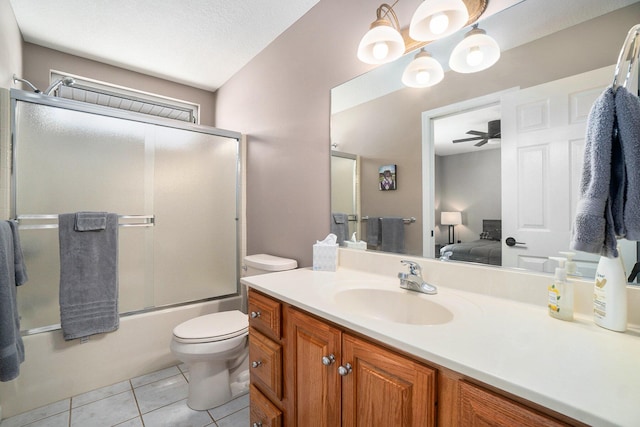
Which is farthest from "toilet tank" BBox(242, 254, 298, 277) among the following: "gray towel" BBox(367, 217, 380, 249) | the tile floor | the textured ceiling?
the textured ceiling

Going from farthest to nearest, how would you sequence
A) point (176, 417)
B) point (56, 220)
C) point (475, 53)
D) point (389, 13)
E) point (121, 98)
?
point (121, 98), point (56, 220), point (176, 417), point (389, 13), point (475, 53)

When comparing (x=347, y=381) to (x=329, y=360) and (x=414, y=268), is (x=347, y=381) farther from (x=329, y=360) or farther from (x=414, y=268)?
(x=414, y=268)

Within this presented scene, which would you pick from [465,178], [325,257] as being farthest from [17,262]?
[465,178]

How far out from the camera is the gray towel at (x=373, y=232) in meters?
1.47

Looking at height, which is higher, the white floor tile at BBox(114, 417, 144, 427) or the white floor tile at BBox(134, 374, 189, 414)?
the white floor tile at BBox(114, 417, 144, 427)

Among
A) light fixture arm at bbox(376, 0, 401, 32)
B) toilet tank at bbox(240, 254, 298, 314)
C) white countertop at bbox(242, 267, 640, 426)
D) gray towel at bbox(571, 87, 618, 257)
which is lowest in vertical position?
toilet tank at bbox(240, 254, 298, 314)

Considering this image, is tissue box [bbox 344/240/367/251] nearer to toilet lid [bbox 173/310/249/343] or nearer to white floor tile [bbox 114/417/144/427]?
toilet lid [bbox 173/310/249/343]

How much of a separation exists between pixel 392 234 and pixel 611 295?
2.56ft

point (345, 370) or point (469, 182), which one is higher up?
point (469, 182)

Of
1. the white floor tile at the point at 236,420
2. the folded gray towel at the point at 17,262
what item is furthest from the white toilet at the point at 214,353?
the folded gray towel at the point at 17,262

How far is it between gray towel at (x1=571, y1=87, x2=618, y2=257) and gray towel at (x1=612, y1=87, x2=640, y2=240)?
0.02 meters

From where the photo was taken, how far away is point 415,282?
112 cm

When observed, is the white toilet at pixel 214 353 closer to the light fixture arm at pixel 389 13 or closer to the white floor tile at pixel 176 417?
the white floor tile at pixel 176 417

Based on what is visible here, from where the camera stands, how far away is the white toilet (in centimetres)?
161
